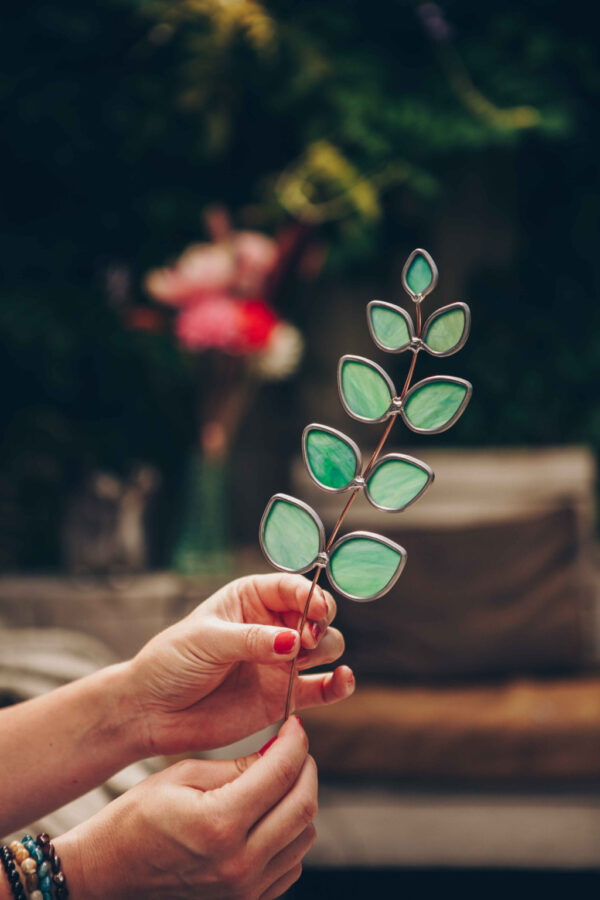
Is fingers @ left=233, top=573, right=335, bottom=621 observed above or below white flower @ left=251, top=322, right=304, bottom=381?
below

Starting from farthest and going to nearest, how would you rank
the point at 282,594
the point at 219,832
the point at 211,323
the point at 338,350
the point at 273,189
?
the point at 338,350
the point at 273,189
the point at 211,323
the point at 282,594
the point at 219,832

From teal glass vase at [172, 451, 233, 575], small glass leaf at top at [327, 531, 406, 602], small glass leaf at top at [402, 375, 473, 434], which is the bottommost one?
teal glass vase at [172, 451, 233, 575]

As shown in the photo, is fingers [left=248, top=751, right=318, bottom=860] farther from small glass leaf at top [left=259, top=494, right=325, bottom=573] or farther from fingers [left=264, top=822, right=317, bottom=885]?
small glass leaf at top [left=259, top=494, right=325, bottom=573]

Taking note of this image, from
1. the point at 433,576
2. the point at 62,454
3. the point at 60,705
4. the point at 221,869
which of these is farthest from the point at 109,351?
the point at 221,869

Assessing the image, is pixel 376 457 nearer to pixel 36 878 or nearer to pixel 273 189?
pixel 36 878

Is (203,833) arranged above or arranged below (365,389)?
below

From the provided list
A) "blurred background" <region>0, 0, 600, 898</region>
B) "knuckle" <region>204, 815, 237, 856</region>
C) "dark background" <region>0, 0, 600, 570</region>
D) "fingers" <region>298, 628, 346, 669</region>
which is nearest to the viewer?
"knuckle" <region>204, 815, 237, 856</region>

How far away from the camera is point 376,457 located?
617 millimetres

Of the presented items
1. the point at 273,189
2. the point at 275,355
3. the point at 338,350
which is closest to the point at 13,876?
the point at 275,355

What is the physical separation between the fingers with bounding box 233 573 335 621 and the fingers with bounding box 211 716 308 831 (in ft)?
0.29

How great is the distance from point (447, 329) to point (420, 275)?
47 mm

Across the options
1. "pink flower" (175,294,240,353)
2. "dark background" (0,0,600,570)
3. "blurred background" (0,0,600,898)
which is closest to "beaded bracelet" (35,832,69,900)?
"blurred background" (0,0,600,898)

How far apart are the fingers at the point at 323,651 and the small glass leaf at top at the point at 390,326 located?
24cm

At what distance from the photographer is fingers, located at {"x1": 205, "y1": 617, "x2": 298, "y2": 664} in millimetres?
621
